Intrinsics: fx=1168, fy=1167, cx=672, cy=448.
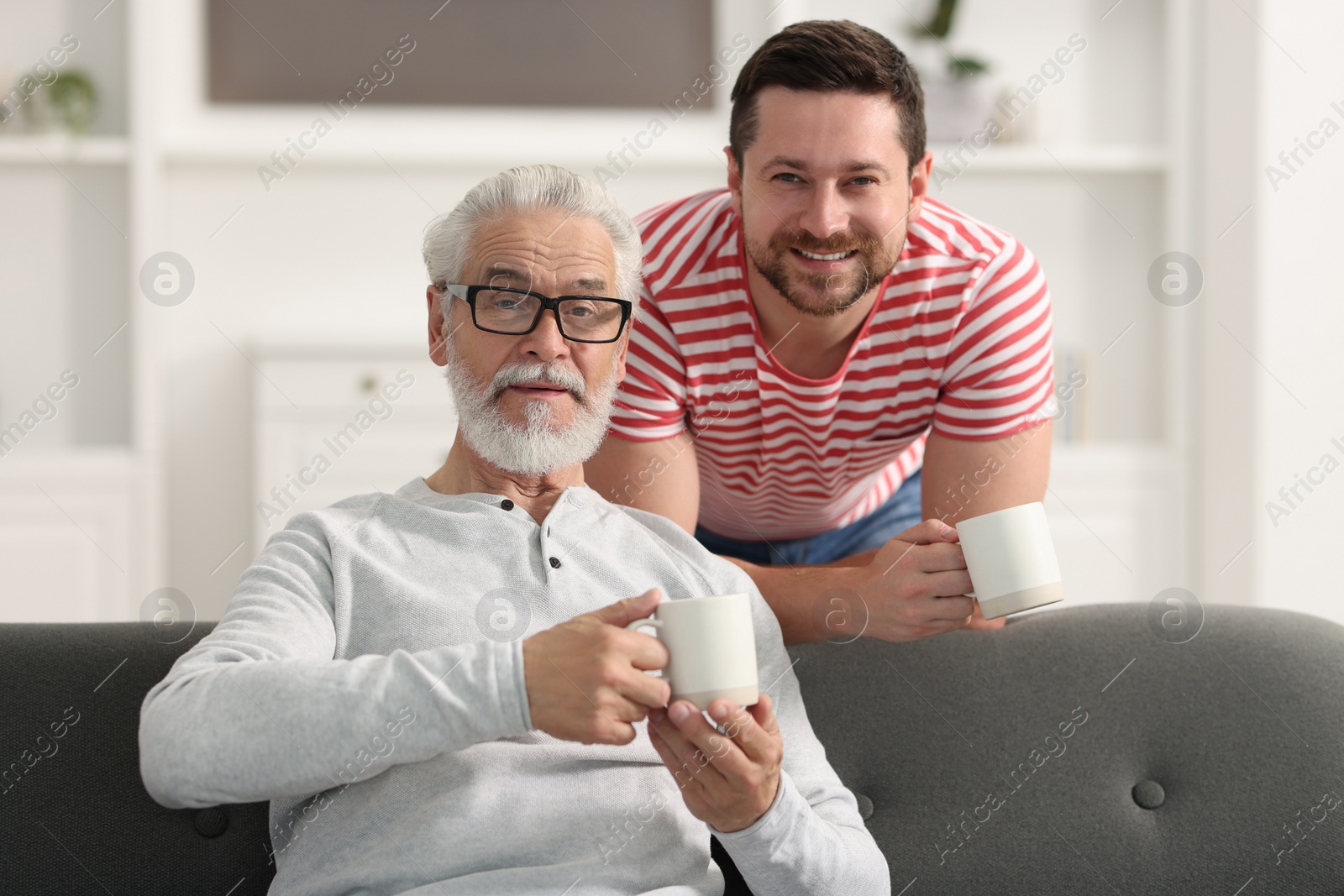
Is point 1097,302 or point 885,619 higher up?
point 1097,302

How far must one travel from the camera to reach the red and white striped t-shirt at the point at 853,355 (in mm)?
1659

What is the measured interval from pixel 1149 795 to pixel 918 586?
0.38 m

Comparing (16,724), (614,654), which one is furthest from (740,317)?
(16,724)

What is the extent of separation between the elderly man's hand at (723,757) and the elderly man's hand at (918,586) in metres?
0.32

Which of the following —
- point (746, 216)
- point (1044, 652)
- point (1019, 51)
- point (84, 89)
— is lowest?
point (1044, 652)

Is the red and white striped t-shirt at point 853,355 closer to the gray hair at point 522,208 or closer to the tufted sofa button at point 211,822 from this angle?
the gray hair at point 522,208

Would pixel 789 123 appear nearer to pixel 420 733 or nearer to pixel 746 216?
pixel 746 216

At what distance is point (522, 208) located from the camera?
1417mm

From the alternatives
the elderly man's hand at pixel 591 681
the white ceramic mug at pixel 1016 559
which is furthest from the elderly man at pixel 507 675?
the white ceramic mug at pixel 1016 559

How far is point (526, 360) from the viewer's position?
139 centimetres

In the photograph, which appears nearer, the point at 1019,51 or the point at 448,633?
the point at 448,633

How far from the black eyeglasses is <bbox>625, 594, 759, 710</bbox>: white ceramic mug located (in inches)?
18.7

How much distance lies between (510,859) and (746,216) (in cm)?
89

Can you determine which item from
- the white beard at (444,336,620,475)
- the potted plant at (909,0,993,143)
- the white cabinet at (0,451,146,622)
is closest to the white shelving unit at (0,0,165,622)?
the white cabinet at (0,451,146,622)
